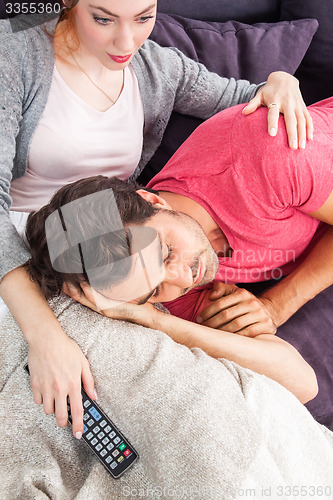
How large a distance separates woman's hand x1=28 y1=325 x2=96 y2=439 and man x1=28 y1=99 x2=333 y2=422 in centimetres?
12

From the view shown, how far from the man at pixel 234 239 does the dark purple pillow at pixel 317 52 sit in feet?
1.02

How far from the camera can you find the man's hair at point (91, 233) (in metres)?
0.93

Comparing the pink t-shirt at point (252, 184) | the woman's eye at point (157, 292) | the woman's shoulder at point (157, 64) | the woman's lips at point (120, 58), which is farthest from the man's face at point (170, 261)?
the woman's shoulder at point (157, 64)

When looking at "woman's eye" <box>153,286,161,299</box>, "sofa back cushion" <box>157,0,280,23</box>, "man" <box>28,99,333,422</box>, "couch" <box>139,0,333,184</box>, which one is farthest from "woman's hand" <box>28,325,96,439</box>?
"sofa back cushion" <box>157,0,280,23</box>

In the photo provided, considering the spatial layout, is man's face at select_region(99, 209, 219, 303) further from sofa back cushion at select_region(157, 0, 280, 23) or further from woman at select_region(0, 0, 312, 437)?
sofa back cushion at select_region(157, 0, 280, 23)

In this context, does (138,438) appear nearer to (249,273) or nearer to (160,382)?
(160,382)

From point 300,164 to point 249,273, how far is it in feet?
1.21

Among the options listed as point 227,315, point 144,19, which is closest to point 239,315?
point 227,315

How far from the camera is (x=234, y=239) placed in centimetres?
115

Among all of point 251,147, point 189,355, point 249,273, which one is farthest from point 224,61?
point 189,355

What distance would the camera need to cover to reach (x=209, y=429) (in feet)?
2.77

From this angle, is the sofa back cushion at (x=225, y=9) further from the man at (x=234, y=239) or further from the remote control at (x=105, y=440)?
the remote control at (x=105, y=440)

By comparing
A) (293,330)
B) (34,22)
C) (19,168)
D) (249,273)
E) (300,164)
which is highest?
(34,22)

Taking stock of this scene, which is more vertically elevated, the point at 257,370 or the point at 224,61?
the point at 224,61
